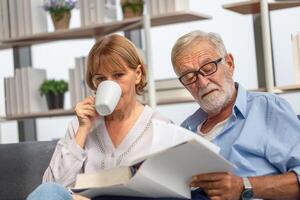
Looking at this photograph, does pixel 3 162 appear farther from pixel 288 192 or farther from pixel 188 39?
pixel 288 192

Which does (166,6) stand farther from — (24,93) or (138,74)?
(138,74)

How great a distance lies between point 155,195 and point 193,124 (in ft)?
1.59

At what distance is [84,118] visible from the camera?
6.16 ft

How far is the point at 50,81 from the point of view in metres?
3.90

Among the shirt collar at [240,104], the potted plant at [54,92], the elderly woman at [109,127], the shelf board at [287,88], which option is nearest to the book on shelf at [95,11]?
the potted plant at [54,92]

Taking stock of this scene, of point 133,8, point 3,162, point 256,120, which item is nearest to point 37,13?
point 133,8

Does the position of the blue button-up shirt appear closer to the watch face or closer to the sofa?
the watch face

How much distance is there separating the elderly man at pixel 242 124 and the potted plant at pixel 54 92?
2036 millimetres

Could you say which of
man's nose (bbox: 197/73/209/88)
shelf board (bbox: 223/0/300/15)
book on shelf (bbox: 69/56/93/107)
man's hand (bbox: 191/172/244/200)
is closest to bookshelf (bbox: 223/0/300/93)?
shelf board (bbox: 223/0/300/15)

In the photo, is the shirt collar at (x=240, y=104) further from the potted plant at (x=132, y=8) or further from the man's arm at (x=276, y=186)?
the potted plant at (x=132, y=8)

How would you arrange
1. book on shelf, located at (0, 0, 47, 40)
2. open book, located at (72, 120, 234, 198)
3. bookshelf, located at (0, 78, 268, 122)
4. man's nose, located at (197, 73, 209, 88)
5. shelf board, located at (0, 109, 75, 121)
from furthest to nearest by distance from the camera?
1. book on shelf, located at (0, 0, 47, 40)
2. shelf board, located at (0, 109, 75, 121)
3. bookshelf, located at (0, 78, 268, 122)
4. man's nose, located at (197, 73, 209, 88)
5. open book, located at (72, 120, 234, 198)

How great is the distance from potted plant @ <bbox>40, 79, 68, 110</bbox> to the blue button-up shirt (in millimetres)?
2153

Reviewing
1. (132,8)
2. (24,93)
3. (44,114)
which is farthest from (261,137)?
(24,93)

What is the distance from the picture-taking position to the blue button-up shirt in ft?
5.69
